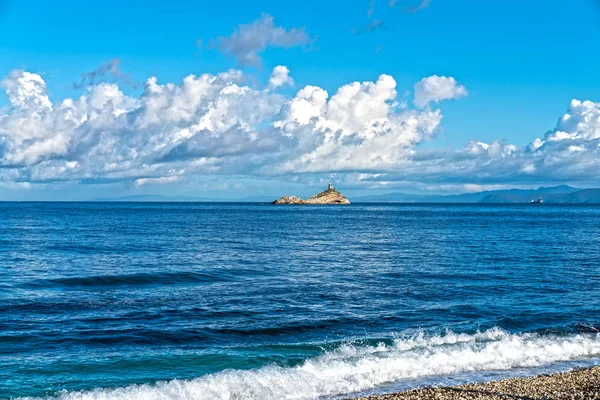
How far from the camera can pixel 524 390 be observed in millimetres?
18688

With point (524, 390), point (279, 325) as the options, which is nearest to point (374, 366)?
point (524, 390)

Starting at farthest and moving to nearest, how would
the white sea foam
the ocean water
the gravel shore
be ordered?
the ocean water < the white sea foam < the gravel shore

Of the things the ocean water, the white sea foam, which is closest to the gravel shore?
the ocean water

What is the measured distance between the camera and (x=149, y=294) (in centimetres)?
3603

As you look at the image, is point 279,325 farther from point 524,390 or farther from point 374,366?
point 524,390

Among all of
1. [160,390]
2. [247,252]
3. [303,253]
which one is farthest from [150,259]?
[160,390]

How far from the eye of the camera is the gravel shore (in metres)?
17.9

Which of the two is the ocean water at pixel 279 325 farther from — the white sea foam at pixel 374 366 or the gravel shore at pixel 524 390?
the gravel shore at pixel 524 390

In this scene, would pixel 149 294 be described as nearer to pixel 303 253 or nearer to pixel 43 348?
pixel 43 348

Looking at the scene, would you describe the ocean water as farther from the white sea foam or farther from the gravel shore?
the gravel shore

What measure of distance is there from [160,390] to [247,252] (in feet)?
141

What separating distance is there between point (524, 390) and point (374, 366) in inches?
227

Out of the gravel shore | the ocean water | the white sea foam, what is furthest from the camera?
the ocean water

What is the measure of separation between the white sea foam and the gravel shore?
2.30 m
